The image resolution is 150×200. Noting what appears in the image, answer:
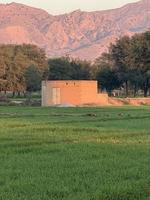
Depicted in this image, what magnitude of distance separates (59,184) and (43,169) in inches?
79.1

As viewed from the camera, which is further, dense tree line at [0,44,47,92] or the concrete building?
dense tree line at [0,44,47,92]

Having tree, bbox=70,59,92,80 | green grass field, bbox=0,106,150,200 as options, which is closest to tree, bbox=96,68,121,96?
tree, bbox=70,59,92,80

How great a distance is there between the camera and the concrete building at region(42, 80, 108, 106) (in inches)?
2940

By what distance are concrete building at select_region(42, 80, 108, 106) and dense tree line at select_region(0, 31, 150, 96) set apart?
21.0m

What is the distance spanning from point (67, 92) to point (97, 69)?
38894 mm

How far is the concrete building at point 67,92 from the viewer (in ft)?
245

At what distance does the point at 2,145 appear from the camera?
1880cm

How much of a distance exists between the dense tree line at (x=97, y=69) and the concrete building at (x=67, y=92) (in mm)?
21014

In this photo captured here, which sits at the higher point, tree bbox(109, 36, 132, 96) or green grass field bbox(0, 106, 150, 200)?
tree bbox(109, 36, 132, 96)

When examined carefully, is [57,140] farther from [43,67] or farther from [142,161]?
[43,67]

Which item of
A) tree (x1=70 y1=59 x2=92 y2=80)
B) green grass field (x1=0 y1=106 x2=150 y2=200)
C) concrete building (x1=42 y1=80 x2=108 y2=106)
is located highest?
tree (x1=70 y1=59 x2=92 y2=80)

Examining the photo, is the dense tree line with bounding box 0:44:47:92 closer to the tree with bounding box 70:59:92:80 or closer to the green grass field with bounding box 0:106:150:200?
the tree with bounding box 70:59:92:80

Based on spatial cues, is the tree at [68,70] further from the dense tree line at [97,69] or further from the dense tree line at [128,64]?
the dense tree line at [128,64]

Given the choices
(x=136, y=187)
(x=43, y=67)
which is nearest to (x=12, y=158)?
(x=136, y=187)
